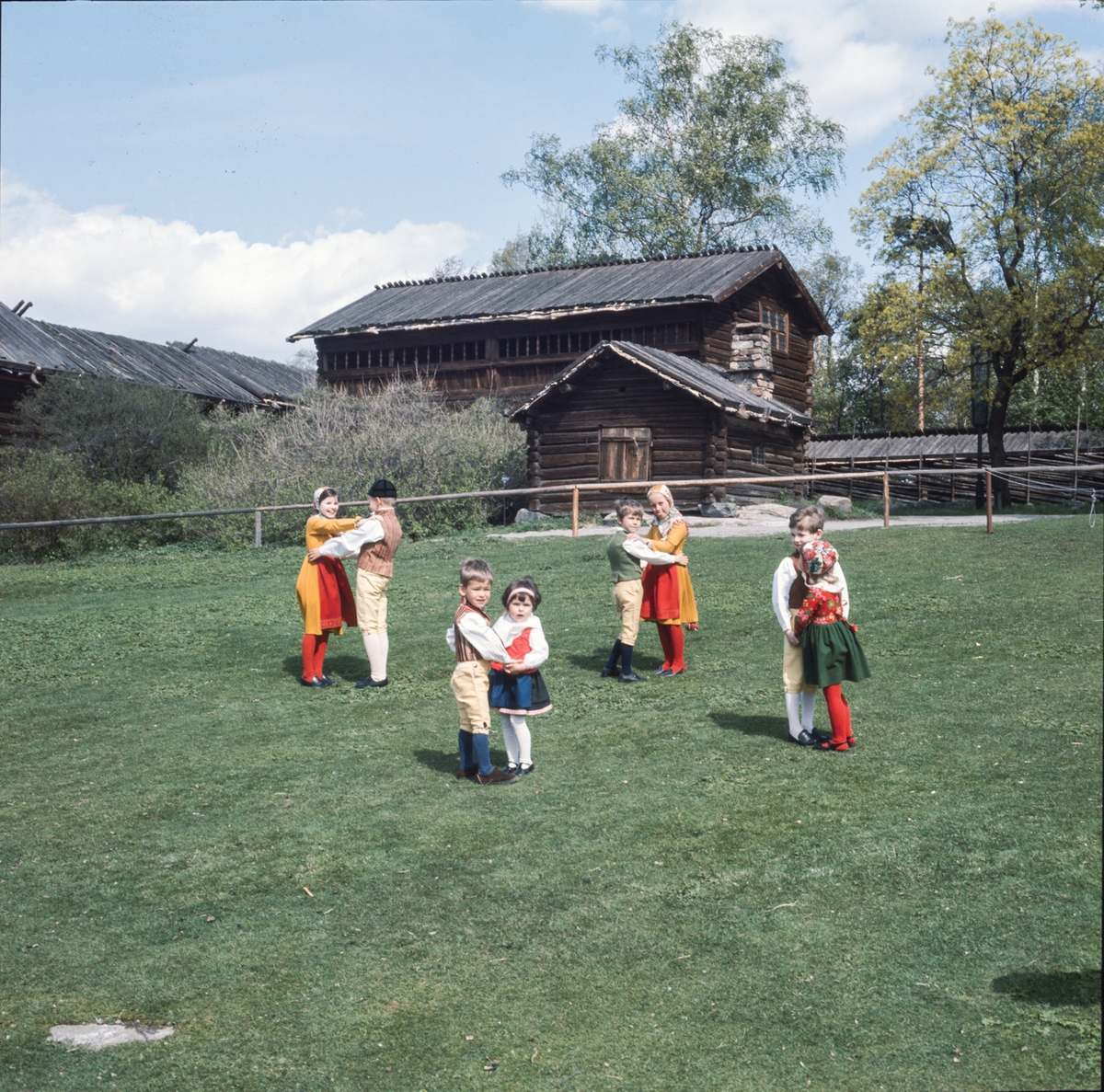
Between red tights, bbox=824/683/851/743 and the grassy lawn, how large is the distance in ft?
0.71

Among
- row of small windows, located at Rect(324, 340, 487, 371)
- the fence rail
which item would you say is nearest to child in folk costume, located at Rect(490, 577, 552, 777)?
the fence rail

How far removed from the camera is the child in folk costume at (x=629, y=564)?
9.71 meters

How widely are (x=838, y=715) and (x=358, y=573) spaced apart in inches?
172

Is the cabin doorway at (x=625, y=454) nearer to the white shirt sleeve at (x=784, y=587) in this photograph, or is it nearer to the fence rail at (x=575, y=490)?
the fence rail at (x=575, y=490)

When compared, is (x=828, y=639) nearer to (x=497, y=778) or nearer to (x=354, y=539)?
(x=497, y=778)

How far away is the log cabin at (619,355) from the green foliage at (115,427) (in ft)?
22.6

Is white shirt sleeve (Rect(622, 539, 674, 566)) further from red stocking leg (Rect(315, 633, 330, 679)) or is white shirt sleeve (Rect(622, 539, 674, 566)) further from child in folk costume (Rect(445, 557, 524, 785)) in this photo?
red stocking leg (Rect(315, 633, 330, 679))

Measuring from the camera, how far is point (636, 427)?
28.2m

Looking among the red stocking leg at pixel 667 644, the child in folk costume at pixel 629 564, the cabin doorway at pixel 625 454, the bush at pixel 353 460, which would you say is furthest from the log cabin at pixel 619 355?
the child in folk costume at pixel 629 564

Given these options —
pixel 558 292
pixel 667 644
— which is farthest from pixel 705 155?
pixel 667 644

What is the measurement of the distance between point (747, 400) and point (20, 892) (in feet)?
77.3

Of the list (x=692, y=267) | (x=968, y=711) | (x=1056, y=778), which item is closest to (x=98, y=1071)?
(x=1056, y=778)

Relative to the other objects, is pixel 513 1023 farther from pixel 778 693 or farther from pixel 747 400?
pixel 747 400

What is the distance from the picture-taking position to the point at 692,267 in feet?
108
